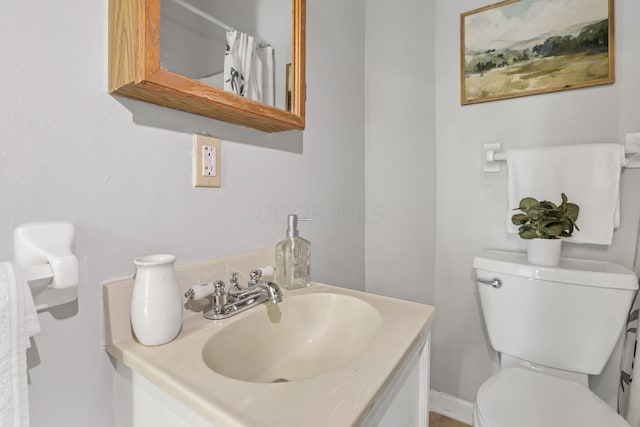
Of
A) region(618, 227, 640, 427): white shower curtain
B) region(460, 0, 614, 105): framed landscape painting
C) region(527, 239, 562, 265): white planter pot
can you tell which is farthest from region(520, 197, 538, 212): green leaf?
region(460, 0, 614, 105): framed landscape painting

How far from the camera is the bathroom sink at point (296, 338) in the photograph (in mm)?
602

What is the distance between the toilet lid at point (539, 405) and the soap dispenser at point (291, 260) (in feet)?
2.10

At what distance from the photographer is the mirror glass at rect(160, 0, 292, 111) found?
0.58 metres

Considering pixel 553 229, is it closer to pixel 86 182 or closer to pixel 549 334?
pixel 549 334

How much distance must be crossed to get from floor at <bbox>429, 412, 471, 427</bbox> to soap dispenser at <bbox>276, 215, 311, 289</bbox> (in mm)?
1056

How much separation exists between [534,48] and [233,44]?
122 cm

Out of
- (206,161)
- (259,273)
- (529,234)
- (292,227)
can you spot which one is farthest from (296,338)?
(529,234)

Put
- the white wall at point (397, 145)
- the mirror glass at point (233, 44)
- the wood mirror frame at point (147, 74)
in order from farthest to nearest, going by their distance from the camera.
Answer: the white wall at point (397, 145), the mirror glass at point (233, 44), the wood mirror frame at point (147, 74)

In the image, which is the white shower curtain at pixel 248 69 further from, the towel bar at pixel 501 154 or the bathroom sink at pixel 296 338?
the towel bar at pixel 501 154

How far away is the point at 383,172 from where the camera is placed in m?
1.31

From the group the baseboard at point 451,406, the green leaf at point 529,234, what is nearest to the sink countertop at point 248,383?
the green leaf at point 529,234

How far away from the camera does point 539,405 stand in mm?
826

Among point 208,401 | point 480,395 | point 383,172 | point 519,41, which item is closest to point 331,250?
point 383,172

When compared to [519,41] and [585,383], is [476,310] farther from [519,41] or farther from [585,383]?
[519,41]
